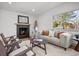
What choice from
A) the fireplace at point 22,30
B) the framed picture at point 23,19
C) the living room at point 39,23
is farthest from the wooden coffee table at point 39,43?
the framed picture at point 23,19

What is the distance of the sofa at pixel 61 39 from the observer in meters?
1.99

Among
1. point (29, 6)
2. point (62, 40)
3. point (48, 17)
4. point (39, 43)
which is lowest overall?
point (39, 43)

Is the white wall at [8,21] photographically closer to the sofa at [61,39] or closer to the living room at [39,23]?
the living room at [39,23]

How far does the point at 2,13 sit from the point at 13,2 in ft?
1.22

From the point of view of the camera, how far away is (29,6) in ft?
6.24

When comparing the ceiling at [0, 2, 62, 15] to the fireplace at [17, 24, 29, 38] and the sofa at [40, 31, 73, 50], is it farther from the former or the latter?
the sofa at [40, 31, 73, 50]

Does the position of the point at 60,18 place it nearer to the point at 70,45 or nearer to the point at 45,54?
the point at 70,45

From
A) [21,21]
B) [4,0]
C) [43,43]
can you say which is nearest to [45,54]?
[43,43]

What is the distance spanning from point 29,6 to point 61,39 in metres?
1.14

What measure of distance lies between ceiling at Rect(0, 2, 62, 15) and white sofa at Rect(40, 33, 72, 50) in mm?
686

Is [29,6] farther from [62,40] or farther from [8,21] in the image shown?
[62,40]

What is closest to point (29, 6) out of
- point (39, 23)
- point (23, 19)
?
point (23, 19)

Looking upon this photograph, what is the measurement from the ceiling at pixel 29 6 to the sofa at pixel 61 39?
0.64 meters

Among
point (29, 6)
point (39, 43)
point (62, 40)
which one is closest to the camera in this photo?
point (29, 6)
